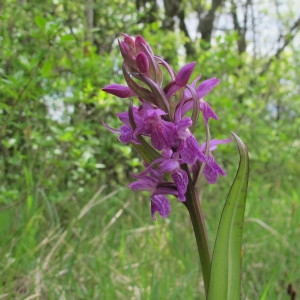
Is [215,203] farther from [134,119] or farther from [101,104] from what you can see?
[134,119]

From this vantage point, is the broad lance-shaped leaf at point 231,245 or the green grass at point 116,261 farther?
the green grass at point 116,261

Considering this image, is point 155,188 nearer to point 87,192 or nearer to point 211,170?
point 211,170

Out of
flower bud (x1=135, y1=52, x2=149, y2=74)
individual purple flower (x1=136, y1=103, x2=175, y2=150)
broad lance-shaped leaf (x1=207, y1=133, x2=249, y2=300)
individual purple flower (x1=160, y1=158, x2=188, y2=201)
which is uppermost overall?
flower bud (x1=135, y1=52, x2=149, y2=74)

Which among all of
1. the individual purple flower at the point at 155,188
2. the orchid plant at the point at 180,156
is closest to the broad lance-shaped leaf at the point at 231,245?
the orchid plant at the point at 180,156

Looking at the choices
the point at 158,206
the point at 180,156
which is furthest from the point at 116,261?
the point at 180,156

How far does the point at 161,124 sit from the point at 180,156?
0.07 meters

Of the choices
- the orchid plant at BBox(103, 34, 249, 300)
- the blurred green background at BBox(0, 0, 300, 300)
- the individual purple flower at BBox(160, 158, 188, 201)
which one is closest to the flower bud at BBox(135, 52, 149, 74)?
the orchid plant at BBox(103, 34, 249, 300)

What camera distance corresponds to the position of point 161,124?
765 millimetres

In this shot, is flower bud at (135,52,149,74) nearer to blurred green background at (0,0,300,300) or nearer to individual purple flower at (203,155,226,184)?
individual purple flower at (203,155,226,184)

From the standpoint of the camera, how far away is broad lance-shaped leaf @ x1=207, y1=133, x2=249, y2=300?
0.74 meters

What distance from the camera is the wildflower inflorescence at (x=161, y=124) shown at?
78 centimetres

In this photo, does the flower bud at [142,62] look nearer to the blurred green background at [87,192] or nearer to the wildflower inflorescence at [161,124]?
the wildflower inflorescence at [161,124]

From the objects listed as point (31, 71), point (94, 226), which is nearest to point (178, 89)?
point (31, 71)

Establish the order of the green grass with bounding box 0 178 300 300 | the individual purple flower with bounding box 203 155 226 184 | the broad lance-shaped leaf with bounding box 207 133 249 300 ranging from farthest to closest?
the green grass with bounding box 0 178 300 300, the individual purple flower with bounding box 203 155 226 184, the broad lance-shaped leaf with bounding box 207 133 249 300
